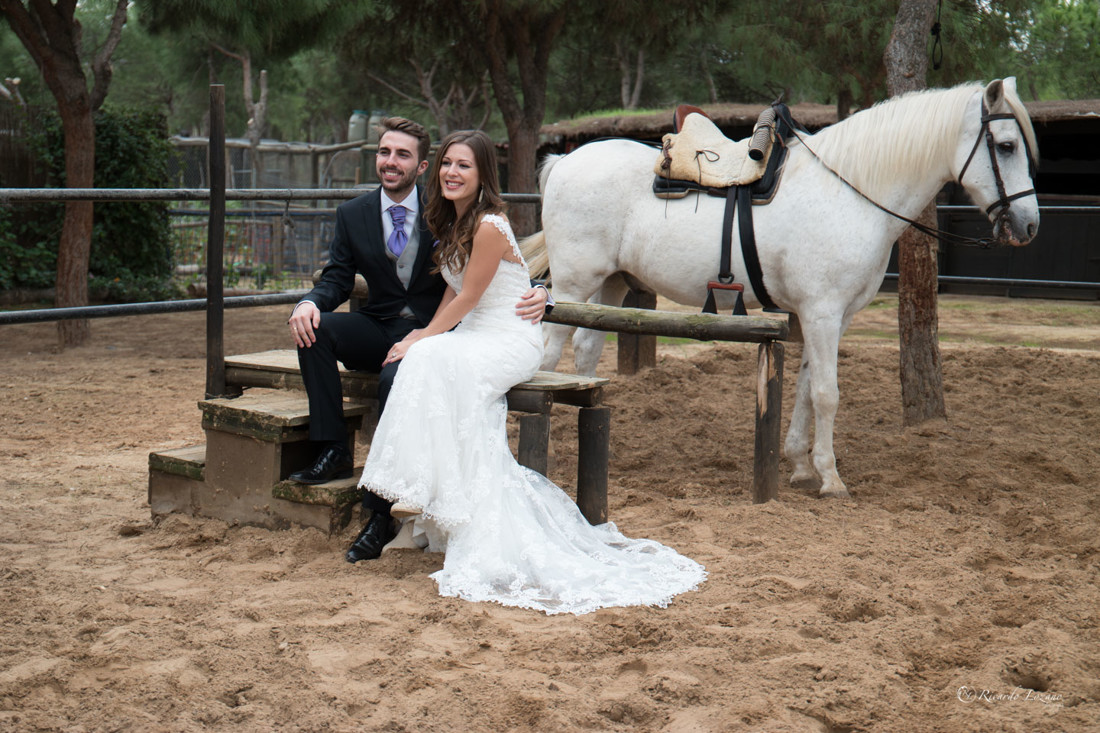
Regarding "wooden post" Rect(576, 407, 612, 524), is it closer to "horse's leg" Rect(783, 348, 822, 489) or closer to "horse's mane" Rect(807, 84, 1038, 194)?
"horse's leg" Rect(783, 348, 822, 489)

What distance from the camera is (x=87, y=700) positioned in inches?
92.7

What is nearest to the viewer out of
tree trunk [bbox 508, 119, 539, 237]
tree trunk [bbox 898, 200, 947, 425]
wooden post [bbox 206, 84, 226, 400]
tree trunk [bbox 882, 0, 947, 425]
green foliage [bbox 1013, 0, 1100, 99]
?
wooden post [bbox 206, 84, 226, 400]

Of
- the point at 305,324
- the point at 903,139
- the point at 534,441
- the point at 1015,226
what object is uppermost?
the point at 903,139

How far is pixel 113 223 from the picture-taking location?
9789 millimetres

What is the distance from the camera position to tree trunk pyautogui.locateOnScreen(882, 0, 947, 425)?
5.55 meters

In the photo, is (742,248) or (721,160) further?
(721,160)

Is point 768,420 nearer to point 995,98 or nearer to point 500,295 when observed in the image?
point 500,295

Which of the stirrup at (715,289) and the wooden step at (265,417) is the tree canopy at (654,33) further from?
the wooden step at (265,417)

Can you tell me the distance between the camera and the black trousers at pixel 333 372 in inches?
139

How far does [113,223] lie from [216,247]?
6508 millimetres

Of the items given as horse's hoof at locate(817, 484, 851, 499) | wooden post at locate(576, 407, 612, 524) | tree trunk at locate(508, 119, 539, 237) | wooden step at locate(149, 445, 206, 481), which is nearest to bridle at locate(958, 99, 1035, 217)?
horse's hoof at locate(817, 484, 851, 499)

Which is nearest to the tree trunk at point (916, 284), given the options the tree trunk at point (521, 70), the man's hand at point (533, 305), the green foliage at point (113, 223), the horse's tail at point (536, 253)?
the horse's tail at point (536, 253)

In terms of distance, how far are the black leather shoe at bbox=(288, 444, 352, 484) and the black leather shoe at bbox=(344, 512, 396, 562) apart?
26 cm

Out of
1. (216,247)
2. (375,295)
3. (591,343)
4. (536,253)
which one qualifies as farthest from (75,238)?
(375,295)
